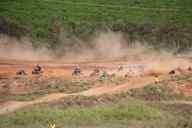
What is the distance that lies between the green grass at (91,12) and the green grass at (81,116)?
1459 cm

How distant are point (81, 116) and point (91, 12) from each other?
16.9 m

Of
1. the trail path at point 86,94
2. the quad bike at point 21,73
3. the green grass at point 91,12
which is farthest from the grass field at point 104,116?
the green grass at point 91,12

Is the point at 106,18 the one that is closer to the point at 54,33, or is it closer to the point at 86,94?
the point at 54,33

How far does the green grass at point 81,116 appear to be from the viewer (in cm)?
2089

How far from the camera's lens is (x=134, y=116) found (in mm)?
21734

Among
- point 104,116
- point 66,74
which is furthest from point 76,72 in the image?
point 104,116

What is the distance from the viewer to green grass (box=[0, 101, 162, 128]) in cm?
2089

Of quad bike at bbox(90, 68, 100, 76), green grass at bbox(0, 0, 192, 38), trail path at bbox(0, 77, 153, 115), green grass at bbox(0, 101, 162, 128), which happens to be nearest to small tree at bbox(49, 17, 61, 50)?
green grass at bbox(0, 0, 192, 38)

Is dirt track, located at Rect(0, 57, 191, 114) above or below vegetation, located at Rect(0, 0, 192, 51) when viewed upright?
below

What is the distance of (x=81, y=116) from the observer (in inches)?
842

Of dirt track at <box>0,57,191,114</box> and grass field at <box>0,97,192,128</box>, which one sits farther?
dirt track at <box>0,57,191,114</box>

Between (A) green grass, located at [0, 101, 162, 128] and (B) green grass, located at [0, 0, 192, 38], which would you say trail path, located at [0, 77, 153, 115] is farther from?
(B) green grass, located at [0, 0, 192, 38]

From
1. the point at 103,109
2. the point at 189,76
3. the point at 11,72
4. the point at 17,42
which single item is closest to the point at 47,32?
the point at 17,42

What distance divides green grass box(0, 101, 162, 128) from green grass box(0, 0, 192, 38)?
14594mm
